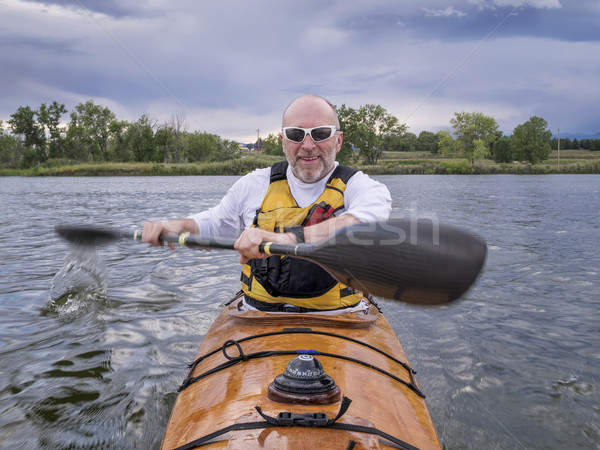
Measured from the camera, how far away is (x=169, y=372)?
4.76 metres

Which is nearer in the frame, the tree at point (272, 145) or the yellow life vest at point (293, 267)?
the yellow life vest at point (293, 267)

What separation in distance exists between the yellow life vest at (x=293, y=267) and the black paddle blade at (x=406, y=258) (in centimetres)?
63

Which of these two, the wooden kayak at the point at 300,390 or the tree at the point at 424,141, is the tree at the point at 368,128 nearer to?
the tree at the point at 424,141

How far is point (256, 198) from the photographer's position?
3.59 m

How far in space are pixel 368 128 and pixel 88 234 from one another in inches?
2854

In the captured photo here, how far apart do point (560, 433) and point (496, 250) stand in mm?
7653

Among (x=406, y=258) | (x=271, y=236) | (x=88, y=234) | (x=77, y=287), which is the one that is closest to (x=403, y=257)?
(x=406, y=258)

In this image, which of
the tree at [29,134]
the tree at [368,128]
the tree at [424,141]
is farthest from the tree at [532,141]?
the tree at [29,134]

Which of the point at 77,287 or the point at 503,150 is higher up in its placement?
the point at 503,150

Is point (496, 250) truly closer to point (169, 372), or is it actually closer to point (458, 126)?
point (169, 372)

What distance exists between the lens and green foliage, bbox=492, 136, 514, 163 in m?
72.1

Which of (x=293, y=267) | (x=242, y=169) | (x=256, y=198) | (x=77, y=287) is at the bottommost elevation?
(x=77, y=287)

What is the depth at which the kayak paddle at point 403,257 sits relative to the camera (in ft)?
6.29

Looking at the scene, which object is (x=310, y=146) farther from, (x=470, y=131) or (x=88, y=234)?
(x=470, y=131)
